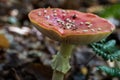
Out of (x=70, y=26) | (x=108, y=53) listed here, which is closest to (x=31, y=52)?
(x=108, y=53)

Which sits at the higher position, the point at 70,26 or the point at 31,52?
the point at 70,26

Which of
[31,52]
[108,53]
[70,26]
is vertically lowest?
[31,52]

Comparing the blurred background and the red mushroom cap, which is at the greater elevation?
the red mushroom cap

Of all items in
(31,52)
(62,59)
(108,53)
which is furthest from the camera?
(31,52)

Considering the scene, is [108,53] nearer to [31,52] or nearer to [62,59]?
[62,59]

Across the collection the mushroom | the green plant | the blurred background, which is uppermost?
the mushroom

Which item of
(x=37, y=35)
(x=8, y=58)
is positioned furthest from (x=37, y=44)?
(x=8, y=58)

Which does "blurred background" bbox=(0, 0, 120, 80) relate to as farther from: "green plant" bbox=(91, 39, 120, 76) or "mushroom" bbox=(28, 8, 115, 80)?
"mushroom" bbox=(28, 8, 115, 80)

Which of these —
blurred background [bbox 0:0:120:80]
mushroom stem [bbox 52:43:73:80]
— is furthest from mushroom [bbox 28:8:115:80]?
blurred background [bbox 0:0:120:80]

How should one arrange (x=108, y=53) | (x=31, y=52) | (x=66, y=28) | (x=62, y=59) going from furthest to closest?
(x=31, y=52) → (x=108, y=53) → (x=62, y=59) → (x=66, y=28)
